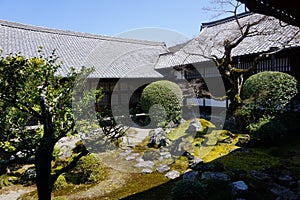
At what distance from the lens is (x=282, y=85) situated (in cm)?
865

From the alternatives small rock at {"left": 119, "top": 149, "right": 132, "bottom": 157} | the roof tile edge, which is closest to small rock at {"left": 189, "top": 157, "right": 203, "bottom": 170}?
small rock at {"left": 119, "top": 149, "right": 132, "bottom": 157}

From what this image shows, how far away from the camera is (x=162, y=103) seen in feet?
38.6

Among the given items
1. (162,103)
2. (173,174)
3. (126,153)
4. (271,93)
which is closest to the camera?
(173,174)

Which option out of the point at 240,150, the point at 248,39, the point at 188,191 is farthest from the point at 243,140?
the point at 248,39

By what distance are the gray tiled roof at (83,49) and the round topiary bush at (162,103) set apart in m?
2.79

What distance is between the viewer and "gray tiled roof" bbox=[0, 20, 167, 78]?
13297mm

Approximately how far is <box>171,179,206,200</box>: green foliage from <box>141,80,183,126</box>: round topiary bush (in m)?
7.13

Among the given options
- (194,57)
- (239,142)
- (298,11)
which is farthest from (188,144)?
(194,57)

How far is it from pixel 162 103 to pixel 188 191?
7793 mm

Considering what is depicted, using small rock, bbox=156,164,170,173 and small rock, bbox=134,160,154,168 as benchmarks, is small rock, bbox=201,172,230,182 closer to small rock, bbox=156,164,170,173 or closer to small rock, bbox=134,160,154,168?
small rock, bbox=156,164,170,173

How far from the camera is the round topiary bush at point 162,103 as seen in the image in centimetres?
1176

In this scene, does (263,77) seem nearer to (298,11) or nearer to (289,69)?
(289,69)

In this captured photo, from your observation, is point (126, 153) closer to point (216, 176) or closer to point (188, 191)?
point (216, 176)

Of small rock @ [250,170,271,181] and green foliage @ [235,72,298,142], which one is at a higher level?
green foliage @ [235,72,298,142]
